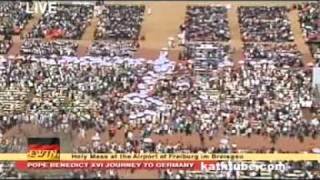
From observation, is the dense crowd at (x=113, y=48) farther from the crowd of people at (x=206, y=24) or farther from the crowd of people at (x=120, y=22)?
the crowd of people at (x=206, y=24)

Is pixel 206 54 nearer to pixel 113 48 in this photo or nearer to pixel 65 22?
pixel 113 48

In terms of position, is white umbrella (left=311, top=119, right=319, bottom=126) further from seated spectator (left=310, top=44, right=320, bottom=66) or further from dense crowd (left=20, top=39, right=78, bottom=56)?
dense crowd (left=20, top=39, right=78, bottom=56)

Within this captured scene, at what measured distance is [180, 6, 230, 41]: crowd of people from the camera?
66062mm

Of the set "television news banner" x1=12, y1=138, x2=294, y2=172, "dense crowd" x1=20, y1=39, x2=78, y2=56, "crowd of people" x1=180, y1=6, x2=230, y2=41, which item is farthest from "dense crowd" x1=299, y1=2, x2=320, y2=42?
"television news banner" x1=12, y1=138, x2=294, y2=172

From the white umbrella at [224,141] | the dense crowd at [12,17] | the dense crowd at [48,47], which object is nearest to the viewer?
the white umbrella at [224,141]

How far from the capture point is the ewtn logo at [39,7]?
7133 centimetres

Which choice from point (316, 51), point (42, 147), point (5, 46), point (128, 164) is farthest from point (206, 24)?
point (42, 147)

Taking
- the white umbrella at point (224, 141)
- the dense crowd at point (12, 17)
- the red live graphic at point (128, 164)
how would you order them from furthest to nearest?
1. the dense crowd at point (12, 17)
2. the white umbrella at point (224, 141)
3. the red live graphic at point (128, 164)

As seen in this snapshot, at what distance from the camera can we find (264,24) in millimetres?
68812

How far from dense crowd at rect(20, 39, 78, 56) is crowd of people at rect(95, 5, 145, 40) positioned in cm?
297

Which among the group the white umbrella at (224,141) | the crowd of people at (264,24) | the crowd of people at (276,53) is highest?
the crowd of people at (264,24)

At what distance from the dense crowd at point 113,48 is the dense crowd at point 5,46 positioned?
17.7 feet

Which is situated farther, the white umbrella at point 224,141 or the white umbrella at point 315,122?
the white umbrella at point 315,122

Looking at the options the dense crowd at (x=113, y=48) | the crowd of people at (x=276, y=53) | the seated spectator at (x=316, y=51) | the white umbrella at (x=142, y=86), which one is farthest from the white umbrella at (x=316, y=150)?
the dense crowd at (x=113, y=48)
